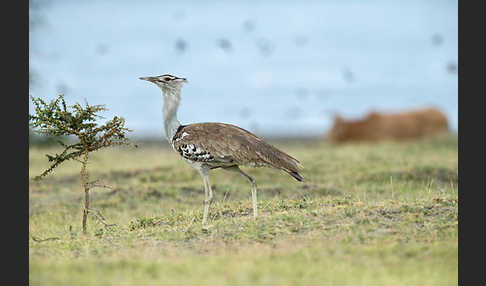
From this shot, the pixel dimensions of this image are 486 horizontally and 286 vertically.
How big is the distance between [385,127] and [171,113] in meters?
28.0

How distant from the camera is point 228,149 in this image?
8914 millimetres

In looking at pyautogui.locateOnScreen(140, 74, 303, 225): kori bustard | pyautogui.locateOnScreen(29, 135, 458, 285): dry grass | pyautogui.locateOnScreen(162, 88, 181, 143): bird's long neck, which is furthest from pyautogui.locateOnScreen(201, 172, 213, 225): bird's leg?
pyautogui.locateOnScreen(162, 88, 181, 143): bird's long neck

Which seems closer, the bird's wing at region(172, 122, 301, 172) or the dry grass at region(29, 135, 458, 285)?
the dry grass at region(29, 135, 458, 285)

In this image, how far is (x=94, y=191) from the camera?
16047 millimetres

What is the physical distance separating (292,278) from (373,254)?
1.44m

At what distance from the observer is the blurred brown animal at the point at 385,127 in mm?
35969

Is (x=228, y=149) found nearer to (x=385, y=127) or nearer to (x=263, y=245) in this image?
(x=263, y=245)

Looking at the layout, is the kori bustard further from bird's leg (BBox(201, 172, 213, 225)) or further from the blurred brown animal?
the blurred brown animal

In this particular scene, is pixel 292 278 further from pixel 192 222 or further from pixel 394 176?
pixel 394 176

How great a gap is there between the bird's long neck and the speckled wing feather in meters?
0.34

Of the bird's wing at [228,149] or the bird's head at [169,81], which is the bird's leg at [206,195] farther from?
the bird's head at [169,81]

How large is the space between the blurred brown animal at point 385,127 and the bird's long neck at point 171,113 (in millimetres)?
27664

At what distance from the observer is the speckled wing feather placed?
8.89m

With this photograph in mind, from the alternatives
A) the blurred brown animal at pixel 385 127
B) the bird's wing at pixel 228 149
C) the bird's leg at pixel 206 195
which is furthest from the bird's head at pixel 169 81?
the blurred brown animal at pixel 385 127
